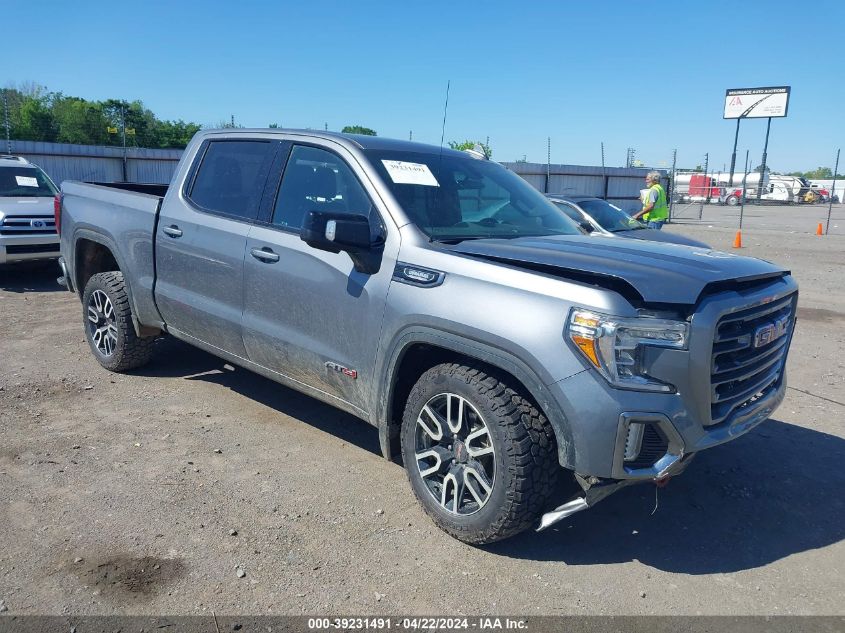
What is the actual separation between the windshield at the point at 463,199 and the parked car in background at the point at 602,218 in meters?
6.18

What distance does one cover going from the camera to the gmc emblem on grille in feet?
11.0

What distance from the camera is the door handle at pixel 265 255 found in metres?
4.23

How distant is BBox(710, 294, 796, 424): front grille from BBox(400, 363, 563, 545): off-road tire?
2.54 ft

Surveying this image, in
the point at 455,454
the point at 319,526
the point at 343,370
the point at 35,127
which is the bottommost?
the point at 319,526

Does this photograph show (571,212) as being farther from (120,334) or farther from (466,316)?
(466,316)

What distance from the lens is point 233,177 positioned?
4828 millimetres

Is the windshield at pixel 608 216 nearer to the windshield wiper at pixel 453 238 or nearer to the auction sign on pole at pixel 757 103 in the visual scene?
the windshield wiper at pixel 453 238

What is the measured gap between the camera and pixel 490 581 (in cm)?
320

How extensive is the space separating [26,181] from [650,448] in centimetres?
1118

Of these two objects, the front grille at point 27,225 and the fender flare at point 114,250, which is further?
the front grille at point 27,225

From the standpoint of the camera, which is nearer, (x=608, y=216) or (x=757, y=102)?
(x=608, y=216)

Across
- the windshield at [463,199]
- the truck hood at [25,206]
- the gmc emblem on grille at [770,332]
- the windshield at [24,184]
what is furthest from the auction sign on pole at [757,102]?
the gmc emblem on grille at [770,332]

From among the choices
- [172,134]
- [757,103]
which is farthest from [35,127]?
[757,103]

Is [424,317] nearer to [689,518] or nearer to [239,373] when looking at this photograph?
[689,518]
